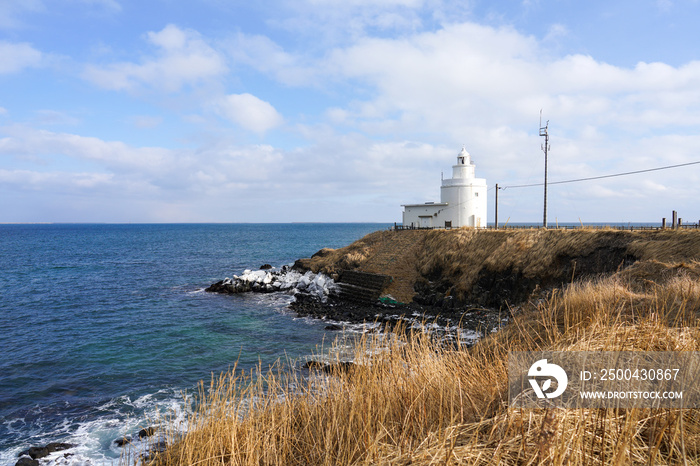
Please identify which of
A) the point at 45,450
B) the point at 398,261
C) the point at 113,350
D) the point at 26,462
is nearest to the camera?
the point at 26,462

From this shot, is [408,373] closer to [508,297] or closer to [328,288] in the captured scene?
[508,297]

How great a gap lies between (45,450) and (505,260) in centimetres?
2340

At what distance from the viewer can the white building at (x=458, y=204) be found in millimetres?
41344

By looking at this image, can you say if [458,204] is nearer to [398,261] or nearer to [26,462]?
[398,261]

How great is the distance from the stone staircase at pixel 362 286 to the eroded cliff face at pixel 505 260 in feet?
2.64

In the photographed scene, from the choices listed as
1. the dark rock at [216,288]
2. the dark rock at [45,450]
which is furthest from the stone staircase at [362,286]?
the dark rock at [45,450]

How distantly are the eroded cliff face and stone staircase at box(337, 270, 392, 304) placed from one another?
0.81 metres

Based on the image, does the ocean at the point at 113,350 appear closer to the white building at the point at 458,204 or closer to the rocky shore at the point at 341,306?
the rocky shore at the point at 341,306

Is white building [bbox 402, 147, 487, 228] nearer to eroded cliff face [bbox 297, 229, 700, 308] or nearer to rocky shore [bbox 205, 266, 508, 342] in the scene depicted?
eroded cliff face [bbox 297, 229, 700, 308]

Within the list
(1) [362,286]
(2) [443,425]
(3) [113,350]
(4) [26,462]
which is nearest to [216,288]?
(1) [362,286]

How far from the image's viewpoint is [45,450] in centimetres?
947

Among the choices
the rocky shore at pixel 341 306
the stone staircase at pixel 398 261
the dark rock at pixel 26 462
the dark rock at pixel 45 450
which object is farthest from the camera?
the stone staircase at pixel 398 261

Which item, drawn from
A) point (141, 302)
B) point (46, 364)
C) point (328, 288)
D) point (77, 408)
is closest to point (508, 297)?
point (328, 288)

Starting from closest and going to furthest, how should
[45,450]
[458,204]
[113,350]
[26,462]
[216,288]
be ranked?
[26,462], [45,450], [113,350], [216,288], [458,204]
